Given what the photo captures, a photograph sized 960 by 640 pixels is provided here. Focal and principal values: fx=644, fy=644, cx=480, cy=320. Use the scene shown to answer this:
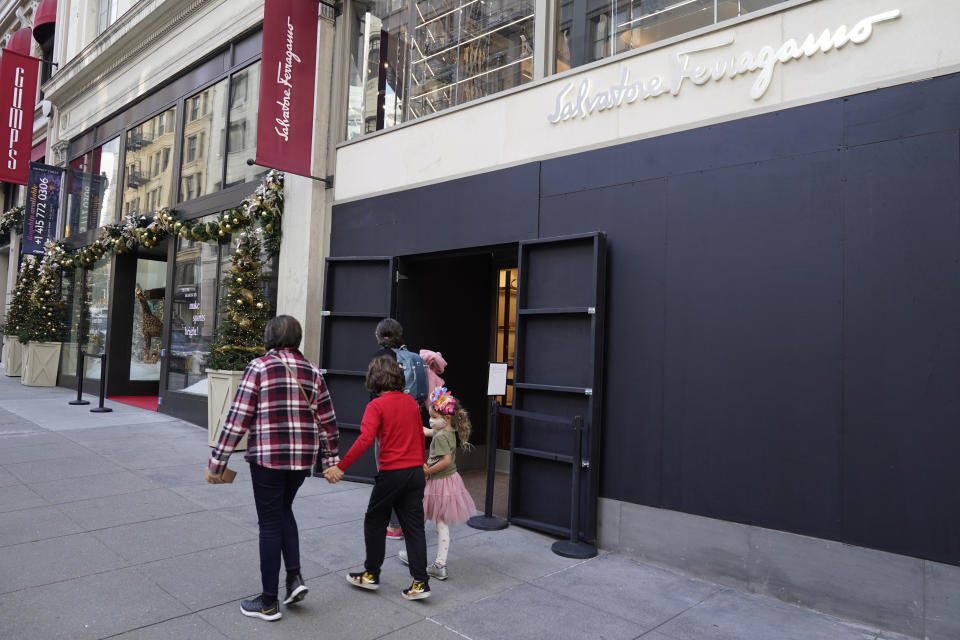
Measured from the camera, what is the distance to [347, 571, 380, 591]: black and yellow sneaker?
4.36 metres

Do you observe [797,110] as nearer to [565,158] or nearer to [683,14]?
[683,14]

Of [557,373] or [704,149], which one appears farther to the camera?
[557,373]

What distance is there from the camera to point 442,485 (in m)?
4.76

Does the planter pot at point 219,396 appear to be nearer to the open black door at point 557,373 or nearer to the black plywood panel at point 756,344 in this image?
the open black door at point 557,373

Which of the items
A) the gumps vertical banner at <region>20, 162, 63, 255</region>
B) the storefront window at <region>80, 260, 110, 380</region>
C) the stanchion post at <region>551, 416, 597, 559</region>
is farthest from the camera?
the gumps vertical banner at <region>20, 162, 63, 255</region>

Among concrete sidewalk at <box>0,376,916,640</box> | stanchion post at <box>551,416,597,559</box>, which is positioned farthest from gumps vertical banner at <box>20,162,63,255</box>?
stanchion post at <box>551,416,597,559</box>

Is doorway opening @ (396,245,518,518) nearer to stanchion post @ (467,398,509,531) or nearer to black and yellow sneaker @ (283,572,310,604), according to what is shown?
stanchion post @ (467,398,509,531)

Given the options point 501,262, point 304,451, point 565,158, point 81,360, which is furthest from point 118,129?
point 304,451

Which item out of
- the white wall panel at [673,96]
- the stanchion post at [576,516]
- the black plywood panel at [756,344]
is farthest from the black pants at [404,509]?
the white wall panel at [673,96]

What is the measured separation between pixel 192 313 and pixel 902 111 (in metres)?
10.9

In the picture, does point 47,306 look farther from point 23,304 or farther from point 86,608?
point 86,608

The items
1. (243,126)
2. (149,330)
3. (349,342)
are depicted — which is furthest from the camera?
(149,330)

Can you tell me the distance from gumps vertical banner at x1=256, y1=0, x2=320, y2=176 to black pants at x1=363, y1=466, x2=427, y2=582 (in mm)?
5662

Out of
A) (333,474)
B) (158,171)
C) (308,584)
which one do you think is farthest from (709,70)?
(158,171)
